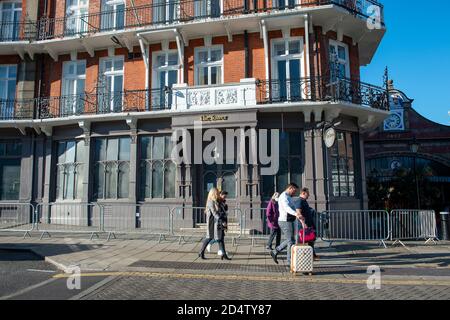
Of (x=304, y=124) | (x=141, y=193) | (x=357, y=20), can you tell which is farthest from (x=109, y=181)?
(x=357, y=20)

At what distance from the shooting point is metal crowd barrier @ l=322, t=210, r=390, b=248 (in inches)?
433

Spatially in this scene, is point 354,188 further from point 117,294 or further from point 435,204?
point 117,294

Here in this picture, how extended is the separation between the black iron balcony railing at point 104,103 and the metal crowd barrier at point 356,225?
7.90 m

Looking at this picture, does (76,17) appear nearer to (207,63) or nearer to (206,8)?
(206,8)

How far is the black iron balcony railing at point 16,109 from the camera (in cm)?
1638

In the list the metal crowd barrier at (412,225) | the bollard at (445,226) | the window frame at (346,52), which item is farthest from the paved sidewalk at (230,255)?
the window frame at (346,52)

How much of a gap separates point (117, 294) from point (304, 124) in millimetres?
10027

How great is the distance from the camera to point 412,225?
444 inches

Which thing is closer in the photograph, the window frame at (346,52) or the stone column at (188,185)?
the stone column at (188,185)

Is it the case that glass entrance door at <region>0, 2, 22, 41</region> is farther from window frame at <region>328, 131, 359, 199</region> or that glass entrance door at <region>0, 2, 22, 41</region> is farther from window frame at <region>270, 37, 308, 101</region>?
window frame at <region>328, 131, 359, 199</region>

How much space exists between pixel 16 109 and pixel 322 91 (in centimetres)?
1382

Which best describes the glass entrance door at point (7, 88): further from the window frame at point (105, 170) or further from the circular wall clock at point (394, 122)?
the circular wall clock at point (394, 122)

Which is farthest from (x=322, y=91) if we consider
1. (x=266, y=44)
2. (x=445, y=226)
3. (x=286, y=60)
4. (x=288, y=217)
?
(x=288, y=217)
